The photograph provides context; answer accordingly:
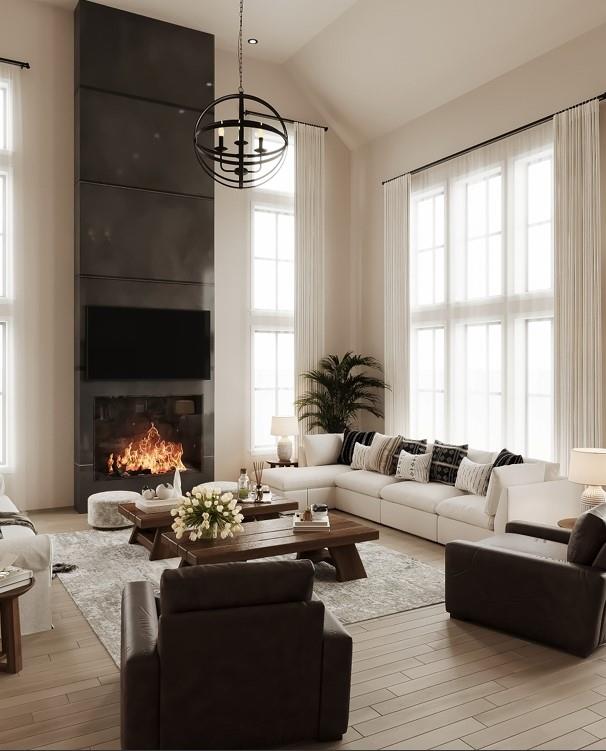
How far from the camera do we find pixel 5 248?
7602 mm

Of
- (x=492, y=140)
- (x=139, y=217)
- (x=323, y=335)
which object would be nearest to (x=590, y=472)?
(x=492, y=140)

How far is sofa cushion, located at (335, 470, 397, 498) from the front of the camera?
7.23 meters

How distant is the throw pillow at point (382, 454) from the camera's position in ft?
25.2

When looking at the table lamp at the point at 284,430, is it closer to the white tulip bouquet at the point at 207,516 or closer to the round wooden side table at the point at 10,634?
the white tulip bouquet at the point at 207,516

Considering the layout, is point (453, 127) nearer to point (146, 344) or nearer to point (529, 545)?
point (146, 344)

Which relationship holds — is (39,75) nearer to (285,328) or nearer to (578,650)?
(285,328)

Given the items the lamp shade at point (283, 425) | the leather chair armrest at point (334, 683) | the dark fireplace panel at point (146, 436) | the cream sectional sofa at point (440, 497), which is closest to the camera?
the leather chair armrest at point (334, 683)

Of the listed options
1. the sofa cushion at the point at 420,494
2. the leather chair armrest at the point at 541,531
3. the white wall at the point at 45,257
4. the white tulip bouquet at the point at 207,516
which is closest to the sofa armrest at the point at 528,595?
the leather chair armrest at the point at 541,531

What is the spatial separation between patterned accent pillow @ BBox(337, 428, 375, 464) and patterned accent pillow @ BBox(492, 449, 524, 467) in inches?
88.1

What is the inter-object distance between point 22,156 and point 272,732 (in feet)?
22.9

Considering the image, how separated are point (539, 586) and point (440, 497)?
8.21ft

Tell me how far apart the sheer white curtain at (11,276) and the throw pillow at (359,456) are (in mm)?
3827

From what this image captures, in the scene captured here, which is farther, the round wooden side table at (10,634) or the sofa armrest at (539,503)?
the sofa armrest at (539,503)

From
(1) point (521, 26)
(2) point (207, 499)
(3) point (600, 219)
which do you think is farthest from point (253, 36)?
(2) point (207, 499)
